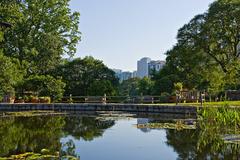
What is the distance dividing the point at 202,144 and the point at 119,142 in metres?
2.71

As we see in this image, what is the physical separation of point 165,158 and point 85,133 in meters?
5.96

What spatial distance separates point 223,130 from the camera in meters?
14.5

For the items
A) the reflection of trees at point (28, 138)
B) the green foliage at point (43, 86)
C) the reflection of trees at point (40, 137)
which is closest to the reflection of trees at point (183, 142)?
the reflection of trees at point (40, 137)

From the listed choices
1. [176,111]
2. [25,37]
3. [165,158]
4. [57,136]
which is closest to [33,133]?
[57,136]

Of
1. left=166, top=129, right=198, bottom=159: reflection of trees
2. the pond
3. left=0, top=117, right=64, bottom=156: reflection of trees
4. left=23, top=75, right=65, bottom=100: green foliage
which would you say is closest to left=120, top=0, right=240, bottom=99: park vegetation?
left=23, top=75, right=65, bottom=100: green foliage

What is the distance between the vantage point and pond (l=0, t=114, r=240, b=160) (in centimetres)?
1043

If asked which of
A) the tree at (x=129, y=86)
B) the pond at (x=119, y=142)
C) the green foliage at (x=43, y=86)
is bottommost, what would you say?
the pond at (x=119, y=142)

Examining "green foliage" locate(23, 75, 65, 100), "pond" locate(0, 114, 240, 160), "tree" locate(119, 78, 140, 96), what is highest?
"tree" locate(119, 78, 140, 96)

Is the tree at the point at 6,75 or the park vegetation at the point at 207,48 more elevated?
the park vegetation at the point at 207,48

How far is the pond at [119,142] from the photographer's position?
10430mm

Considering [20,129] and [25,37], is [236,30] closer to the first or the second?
[25,37]

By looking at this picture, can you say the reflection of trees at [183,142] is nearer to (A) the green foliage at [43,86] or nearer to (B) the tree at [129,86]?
(A) the green foliage at [43,86]

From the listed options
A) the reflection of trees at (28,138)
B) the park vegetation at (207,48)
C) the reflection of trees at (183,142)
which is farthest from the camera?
the park vegetation at (207,48)

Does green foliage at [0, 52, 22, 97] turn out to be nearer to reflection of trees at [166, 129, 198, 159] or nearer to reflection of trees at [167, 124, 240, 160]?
reflection of trees at [166, 129, 198, 159]
